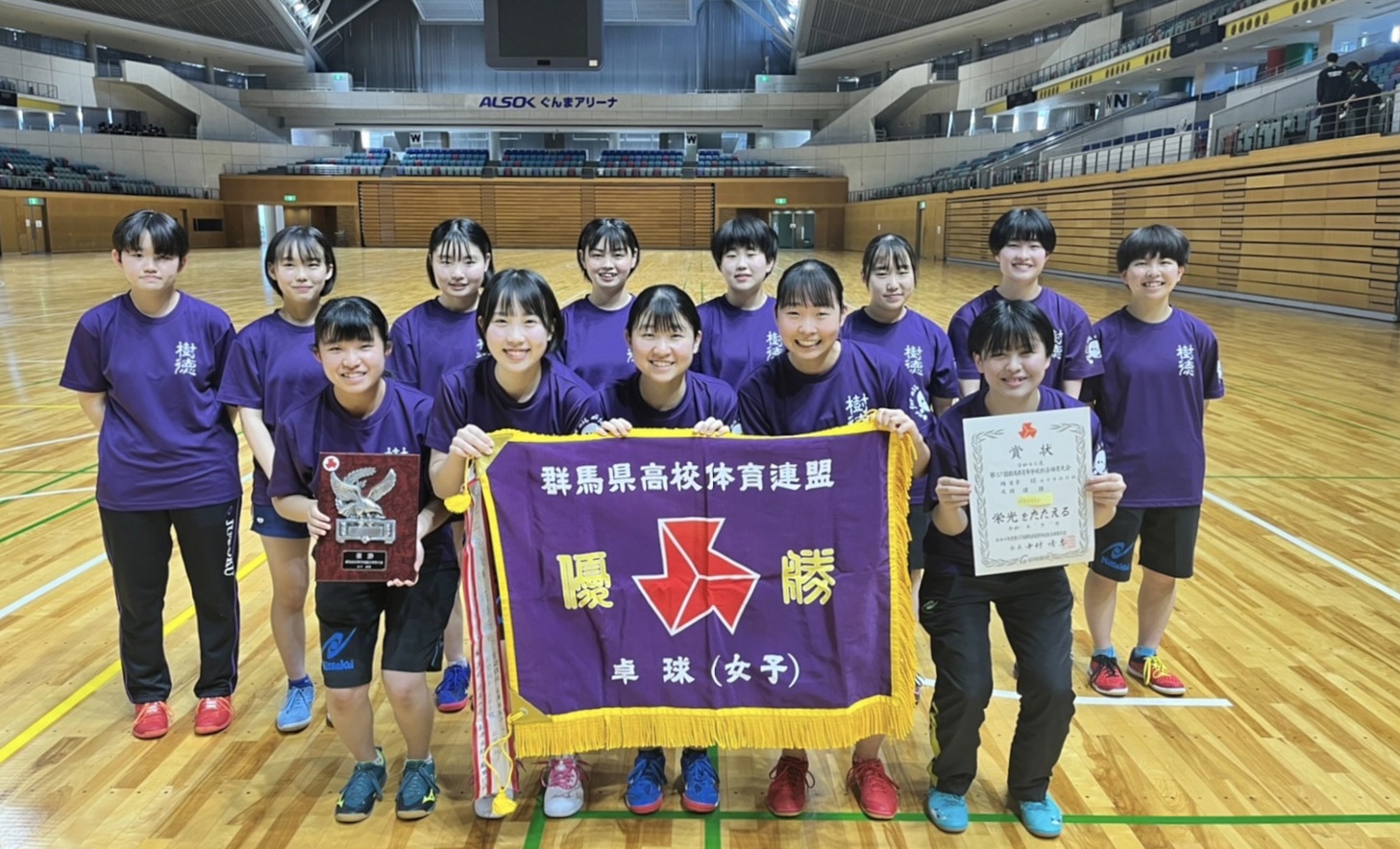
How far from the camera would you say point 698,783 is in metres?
2.66

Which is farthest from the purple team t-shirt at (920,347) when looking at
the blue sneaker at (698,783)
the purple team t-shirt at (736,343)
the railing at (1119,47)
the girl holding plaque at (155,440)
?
the railing at (1119,47)

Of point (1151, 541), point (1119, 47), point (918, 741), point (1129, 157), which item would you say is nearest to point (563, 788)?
point (918, 741)

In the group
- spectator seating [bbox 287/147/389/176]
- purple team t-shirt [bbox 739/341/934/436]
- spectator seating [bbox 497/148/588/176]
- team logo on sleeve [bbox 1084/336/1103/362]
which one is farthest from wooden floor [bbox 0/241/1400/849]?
spectator seating [bbox 287/147/389/176]

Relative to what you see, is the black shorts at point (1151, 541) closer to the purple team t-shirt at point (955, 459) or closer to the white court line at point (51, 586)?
the purple team t-shirt at point (955, 459)

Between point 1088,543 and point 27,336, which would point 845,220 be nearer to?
point 27,336

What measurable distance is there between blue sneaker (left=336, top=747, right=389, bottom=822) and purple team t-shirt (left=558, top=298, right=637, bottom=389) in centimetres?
136

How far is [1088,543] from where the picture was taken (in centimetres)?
240

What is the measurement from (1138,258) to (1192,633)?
5.50ft

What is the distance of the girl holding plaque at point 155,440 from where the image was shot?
9.53 feet

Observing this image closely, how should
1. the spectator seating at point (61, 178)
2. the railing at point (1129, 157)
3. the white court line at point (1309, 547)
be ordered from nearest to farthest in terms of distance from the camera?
the white court line at point (1309, 547) → the railing at point (1129, 157) → the spectator seating at point (61, 178)

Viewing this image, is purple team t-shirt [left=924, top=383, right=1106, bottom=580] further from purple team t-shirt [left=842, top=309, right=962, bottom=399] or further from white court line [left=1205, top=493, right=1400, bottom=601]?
white court line [left=1205, top=493, right=1400, bottom=601]

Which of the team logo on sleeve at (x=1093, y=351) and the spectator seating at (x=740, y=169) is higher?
the spectator seating at (x=740, y=169)

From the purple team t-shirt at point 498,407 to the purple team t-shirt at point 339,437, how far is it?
9cm

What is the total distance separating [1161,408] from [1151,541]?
0.47 m
